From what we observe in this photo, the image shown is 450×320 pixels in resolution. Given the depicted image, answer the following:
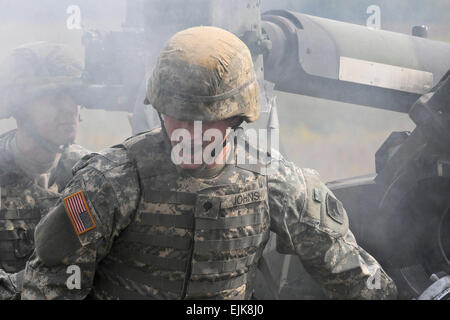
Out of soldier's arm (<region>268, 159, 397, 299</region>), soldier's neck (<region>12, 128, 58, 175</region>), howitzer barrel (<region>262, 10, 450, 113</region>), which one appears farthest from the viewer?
howitzer barrel (<region>262, 10, 450, 113</region>)

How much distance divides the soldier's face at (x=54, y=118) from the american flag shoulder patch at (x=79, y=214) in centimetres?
169

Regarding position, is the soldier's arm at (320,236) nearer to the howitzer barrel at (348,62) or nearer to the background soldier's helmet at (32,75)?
the background soldier's helmet at (32,75)

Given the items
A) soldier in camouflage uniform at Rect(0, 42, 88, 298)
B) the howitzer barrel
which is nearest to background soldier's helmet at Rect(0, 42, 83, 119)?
soldier in camouflage uniform at Rect(0, 42, 88, 298)

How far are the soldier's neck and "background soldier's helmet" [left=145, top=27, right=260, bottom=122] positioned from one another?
67.2 inches

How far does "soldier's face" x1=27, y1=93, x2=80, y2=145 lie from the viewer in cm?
371

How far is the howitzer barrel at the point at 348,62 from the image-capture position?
4438mm

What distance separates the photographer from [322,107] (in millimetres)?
12695

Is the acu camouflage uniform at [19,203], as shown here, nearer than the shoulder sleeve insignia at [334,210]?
No

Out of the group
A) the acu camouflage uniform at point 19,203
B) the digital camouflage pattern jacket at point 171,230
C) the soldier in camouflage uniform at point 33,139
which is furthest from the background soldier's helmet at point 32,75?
the digital camouflage pattern jacket at point 171,230

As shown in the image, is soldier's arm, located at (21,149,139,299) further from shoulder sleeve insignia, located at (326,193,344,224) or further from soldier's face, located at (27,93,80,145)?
soldier's face, located at (27,93,80,145)

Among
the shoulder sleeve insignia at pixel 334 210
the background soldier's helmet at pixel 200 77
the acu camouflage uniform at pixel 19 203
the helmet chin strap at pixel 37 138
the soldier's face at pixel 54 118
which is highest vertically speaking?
the background soldier's helmet at pixel 200 77

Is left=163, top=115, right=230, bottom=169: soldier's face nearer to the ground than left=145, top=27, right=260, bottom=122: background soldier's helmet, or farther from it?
nearer to the ground

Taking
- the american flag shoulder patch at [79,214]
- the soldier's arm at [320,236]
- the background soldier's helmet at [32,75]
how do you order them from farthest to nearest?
the background soldier's helmet at [32,75] → the soldier's arm at [320,236] → the american flag shoulder patch at [79,214]

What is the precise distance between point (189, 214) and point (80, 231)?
15.4 inches
